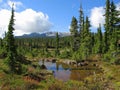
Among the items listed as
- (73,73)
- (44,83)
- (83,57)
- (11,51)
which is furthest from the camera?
(83,57)

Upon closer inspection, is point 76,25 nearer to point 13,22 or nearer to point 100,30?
point 100,30

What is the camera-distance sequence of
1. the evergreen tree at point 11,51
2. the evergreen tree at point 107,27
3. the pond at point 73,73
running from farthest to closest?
1. the evergreen tree at point 107,27
2. the pond at point 73,73
3. the evergreen tree at point 11,51

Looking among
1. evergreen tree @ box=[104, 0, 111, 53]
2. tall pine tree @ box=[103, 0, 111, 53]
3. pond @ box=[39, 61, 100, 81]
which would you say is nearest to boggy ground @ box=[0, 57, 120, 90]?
pond @ box=[39, 61, 100, 81]

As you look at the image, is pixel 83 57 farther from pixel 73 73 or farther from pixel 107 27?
Result: pixel 73 73

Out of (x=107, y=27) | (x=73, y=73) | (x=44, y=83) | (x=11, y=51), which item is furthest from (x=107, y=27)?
(x=44, y=83)

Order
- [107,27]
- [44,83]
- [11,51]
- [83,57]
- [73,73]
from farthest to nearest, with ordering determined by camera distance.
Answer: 1. [107,27]
2. [83,57]
3. [73,73]
4. [11,51]
5. [44,83]

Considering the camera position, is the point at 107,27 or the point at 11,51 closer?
the point at 11,51

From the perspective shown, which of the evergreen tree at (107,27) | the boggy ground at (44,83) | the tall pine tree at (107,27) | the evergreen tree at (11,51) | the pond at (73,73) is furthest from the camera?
the evergreen tree at (107,27)

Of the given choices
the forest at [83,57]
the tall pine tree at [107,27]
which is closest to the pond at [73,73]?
the forest at [83,57]

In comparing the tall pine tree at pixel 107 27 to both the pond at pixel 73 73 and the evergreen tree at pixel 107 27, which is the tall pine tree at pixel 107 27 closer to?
the evergreen tree at pixel 107 27

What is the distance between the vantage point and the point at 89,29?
266 feet

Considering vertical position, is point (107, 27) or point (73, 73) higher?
point (107, 27)

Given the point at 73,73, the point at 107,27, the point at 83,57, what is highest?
the point at 107,27

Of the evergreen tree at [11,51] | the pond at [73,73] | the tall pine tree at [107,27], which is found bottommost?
the pond at [73,73]
